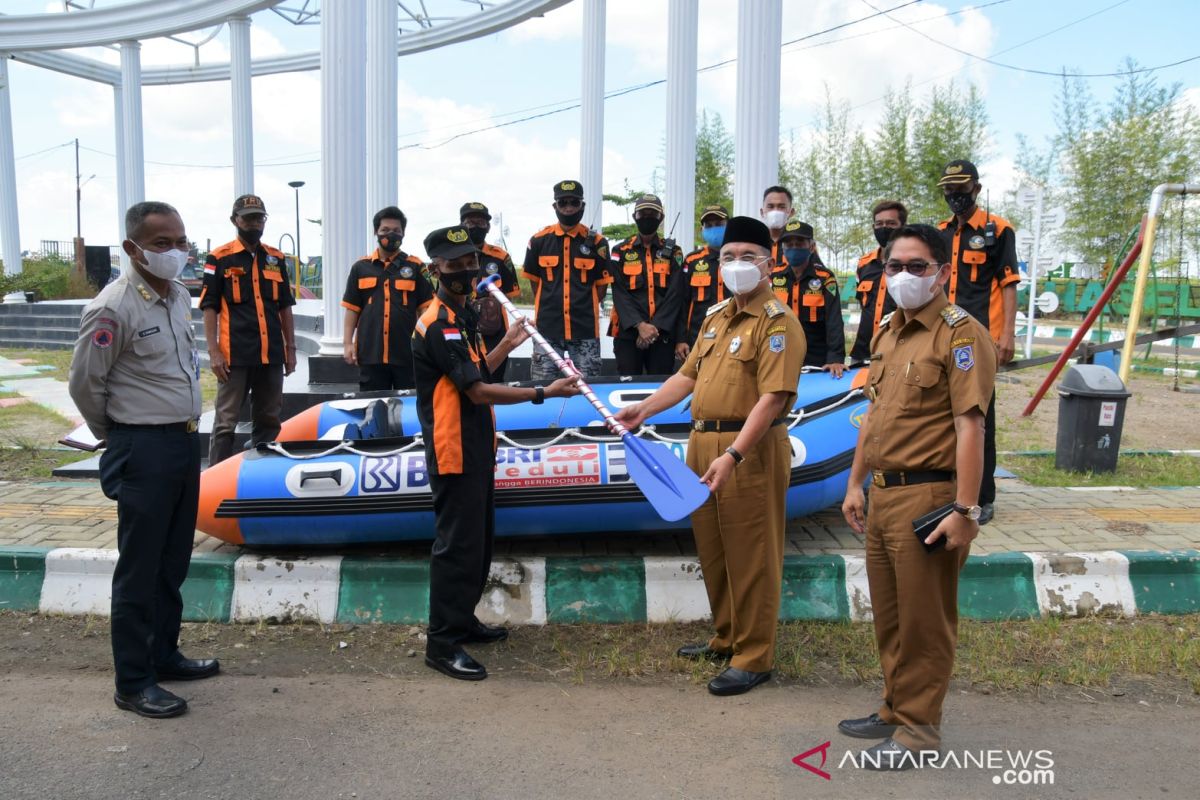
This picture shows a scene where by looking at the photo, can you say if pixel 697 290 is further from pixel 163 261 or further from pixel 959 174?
pixel 163 261

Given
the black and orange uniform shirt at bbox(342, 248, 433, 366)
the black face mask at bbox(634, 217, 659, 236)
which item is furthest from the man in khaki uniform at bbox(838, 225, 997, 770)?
the black and orange uniform shirt at bbox(342, 248, 433, 366)

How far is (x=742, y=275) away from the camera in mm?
3326

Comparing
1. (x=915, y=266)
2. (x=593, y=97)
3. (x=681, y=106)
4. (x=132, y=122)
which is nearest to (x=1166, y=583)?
(x=915, y=266)

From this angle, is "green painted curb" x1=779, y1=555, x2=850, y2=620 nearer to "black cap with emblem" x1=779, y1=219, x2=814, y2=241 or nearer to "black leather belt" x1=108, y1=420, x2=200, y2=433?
"black cap with emblem" x1=779, y1=219, x2=814, y2=241

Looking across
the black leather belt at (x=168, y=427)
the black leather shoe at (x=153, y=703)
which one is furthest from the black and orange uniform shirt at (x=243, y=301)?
the black leather shoe at (x=153, y=703)

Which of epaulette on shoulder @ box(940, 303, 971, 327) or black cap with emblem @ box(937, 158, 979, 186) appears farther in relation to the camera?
black cap with emblem @ box(937, 158, 979, 186)

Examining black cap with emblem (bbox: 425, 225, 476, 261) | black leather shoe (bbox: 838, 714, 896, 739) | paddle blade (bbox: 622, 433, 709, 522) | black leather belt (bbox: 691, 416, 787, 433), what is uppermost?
black cap with emblem (bbox: 425, 225, 476, 261)

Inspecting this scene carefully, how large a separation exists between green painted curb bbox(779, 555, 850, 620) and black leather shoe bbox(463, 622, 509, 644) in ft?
4.26

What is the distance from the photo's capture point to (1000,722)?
10.4ft

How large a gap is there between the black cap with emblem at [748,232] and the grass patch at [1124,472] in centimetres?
384

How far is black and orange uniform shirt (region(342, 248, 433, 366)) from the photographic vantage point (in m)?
5.93

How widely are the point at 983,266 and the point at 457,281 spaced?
3013mm

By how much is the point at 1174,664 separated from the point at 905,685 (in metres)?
1.53

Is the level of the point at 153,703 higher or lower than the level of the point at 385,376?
lower
